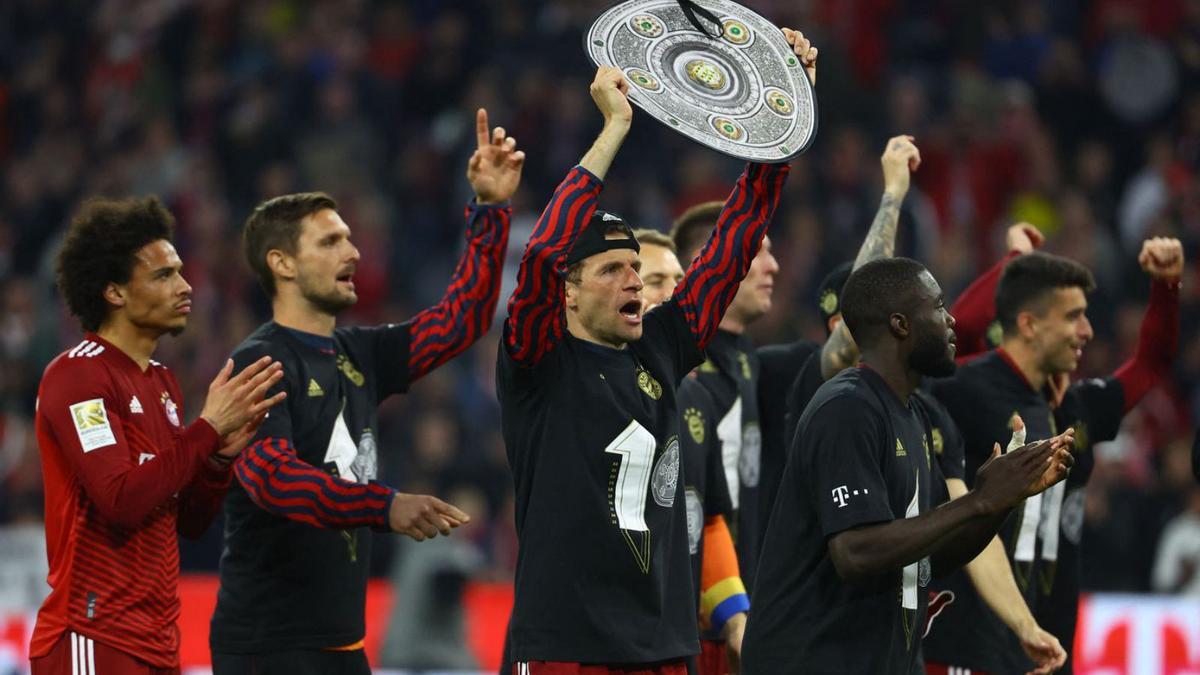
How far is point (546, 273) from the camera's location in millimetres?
5254

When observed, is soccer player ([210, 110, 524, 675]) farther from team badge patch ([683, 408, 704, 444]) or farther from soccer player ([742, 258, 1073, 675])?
soccer player ([742, 258, 1073, 675])

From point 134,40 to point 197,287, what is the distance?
12.5ft

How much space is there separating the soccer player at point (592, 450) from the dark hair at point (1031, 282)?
6.61 ft

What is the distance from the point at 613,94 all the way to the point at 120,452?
194 centimetres

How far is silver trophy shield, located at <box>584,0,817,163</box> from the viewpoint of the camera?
5.55 m

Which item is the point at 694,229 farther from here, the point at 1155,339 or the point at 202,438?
the point at 202,438

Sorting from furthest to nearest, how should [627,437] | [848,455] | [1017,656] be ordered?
[1017,656] → [627,437] → [848,455]

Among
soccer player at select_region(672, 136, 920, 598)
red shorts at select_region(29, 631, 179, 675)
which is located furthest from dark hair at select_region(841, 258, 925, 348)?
red shorts at select_region(29, 631, 179, 675)

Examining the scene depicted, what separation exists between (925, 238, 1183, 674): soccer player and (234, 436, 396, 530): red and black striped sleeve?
93.2 inches

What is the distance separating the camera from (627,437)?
5.43 meters

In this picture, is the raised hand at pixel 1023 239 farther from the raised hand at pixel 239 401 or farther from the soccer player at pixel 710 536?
the raised hand at pixel 239 401

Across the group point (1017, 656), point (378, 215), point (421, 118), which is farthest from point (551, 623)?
point (421, 118)

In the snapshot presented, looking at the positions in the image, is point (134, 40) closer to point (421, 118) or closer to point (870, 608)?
point (421, 118)

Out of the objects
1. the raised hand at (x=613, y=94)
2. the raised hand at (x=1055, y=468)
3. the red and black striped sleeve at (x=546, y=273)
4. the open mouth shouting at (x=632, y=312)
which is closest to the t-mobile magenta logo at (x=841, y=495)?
the raised hand at (x=1055, y=468)
